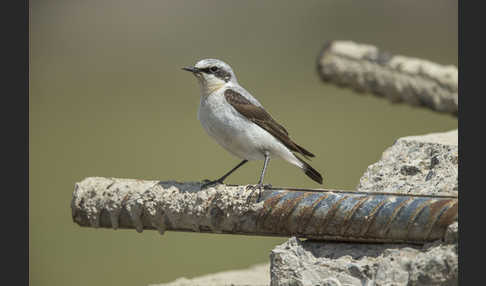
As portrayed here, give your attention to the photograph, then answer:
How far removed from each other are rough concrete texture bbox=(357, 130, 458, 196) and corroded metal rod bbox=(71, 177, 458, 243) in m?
0.26

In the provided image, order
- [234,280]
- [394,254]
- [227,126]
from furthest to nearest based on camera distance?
[234,280] < [227,126] < [394,254]

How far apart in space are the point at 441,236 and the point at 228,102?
1269 mm

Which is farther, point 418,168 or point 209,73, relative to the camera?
point 209,73

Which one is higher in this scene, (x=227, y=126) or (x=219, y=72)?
(x=219, y=72)

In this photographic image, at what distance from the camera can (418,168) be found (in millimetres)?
2701

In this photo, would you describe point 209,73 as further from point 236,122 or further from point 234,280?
point 234,280

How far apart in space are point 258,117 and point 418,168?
31.4 inches

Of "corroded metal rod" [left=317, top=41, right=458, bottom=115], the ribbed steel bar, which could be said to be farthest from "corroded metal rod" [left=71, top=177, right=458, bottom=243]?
"corroded metal rod" [left=317, top=41, right=458, bottom=115]

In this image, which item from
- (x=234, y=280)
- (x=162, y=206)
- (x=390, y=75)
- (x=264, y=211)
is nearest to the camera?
(x=264, y=211)

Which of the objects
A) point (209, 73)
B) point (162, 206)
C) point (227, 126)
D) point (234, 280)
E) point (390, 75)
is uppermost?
point (390, 75)

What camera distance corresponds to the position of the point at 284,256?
237 cm

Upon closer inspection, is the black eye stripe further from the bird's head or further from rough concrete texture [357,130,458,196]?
rough concrete texture [357,130,458,196]

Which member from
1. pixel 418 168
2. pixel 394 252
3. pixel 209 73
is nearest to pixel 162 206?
pixel 209 73

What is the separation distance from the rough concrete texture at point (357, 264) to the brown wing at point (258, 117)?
Result: 0.72 metres
